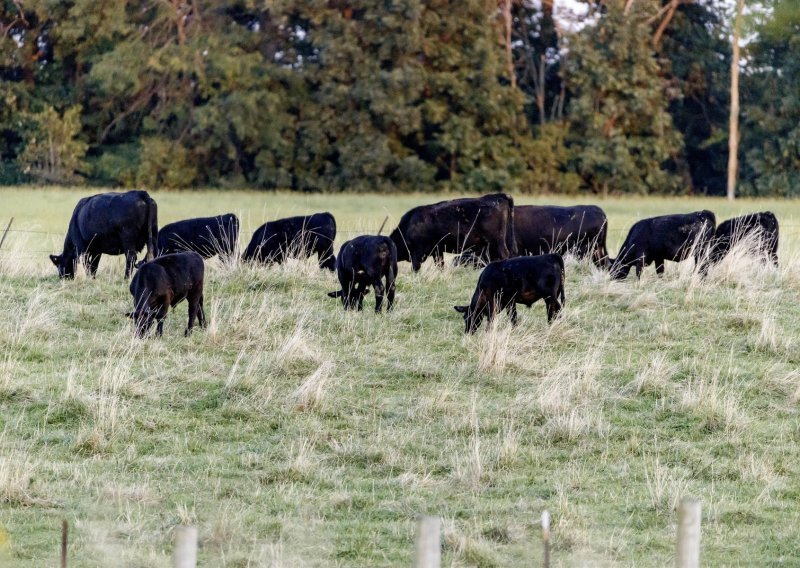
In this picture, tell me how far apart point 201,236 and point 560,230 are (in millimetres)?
4640

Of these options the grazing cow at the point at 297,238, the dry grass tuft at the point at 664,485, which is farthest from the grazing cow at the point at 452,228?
the dry grass tuft at the point at 664,485

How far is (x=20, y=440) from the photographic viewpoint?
30.1ft

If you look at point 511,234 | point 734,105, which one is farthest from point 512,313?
point 734,105

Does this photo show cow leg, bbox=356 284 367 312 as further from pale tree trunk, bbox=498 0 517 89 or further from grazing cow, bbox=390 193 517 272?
pale tree trunk, bbox=498 0 517 89

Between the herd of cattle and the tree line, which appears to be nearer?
the herd of cattle

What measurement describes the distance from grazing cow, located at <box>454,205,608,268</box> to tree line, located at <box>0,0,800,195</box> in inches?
872

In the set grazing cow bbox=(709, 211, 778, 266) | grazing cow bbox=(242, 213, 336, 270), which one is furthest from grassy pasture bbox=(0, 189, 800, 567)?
grazing cow bbox=(709, 211, 778, 266)

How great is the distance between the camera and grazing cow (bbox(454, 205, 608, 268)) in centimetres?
1739

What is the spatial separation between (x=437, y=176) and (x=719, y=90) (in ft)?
34.5

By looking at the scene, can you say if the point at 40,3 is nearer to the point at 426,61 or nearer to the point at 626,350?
the point at 426,61

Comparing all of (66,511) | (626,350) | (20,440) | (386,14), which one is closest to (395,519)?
(66,511)

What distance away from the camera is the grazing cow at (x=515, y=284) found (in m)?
12.3

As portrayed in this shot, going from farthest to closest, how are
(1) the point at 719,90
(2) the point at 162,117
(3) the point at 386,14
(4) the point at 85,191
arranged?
(1) the point at 719,90 < (2) the point at 162,117 < (3) the point at 386,14 < (4) the point at 85,191

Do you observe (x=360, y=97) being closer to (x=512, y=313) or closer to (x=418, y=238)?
(x=418, y=238)
